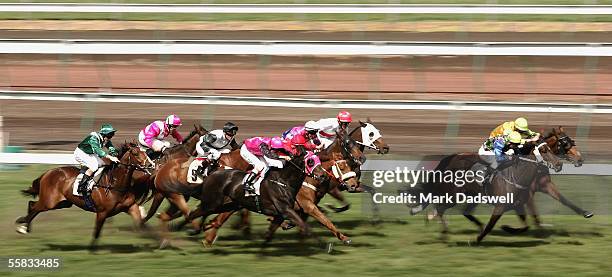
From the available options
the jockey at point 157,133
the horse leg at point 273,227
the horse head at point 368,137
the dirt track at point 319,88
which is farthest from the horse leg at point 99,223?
the dirt track at point 319,88

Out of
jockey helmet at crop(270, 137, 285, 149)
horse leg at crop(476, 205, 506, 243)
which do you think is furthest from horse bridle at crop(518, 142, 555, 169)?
jockey helmet at crop(270, 137, 285, 149)

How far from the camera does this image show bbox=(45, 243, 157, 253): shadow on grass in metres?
14.7

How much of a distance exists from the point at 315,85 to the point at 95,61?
7.26 m

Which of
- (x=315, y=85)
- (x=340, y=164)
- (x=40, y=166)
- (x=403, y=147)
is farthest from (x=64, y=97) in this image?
(x=340, y=164)

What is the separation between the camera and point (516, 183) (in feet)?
Answer: 47.7

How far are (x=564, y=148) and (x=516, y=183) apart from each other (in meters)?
0.99

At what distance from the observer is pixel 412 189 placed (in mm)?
14531

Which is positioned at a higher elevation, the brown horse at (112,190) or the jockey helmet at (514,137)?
the jockey helmet at (514,137)

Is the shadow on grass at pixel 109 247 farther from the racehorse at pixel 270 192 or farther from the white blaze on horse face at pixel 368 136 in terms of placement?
the white blaze on horse face at pixel 368 136

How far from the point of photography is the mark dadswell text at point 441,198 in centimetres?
1455

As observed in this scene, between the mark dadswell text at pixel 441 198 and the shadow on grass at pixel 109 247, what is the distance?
11.4ft

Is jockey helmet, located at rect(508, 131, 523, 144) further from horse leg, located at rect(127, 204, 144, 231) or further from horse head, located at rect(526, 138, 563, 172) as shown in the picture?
horse leg, located at rect(127, 204, 144, 231)

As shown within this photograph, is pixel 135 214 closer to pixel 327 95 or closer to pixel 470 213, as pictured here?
pixel 470 213

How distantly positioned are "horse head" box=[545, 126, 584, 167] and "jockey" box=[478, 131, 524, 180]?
0.47m
